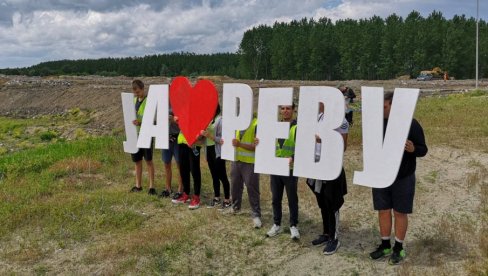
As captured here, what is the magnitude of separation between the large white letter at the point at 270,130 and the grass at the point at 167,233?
3.38 feet

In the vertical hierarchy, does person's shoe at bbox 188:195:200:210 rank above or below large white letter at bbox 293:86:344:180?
below

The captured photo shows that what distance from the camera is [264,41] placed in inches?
3359

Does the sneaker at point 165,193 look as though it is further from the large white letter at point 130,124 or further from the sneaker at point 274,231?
the sneaker at point 274,231

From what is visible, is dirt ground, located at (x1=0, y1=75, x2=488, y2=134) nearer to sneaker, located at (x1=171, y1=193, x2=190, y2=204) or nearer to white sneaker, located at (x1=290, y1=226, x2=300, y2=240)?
sneaker, located at (x1=171, y1=193, x2=190, y2=204)

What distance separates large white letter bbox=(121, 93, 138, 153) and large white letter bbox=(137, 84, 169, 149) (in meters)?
0.22

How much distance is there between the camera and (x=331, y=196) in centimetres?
573

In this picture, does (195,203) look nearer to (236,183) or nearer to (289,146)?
(236,183)

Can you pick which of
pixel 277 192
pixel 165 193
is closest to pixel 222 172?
pixel 165 193

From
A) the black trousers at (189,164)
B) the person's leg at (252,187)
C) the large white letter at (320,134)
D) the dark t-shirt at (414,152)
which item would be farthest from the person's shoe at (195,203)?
the dark t-shirt at (414,152)

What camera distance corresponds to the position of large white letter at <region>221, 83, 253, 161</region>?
672cm

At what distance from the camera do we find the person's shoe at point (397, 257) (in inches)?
210

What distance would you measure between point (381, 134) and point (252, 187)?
2232 mm

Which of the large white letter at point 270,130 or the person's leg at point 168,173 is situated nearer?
the large white letter at point 270,130

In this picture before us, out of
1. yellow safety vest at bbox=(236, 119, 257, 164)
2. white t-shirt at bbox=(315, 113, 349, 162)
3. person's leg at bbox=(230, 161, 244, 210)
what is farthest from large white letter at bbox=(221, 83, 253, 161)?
white t-shirt at bbox=(315, 113, 349, 162)
